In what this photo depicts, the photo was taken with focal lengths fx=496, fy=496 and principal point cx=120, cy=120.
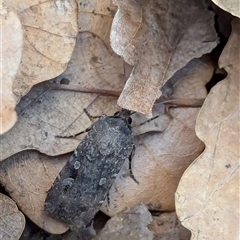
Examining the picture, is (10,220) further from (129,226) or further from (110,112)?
(110,112)

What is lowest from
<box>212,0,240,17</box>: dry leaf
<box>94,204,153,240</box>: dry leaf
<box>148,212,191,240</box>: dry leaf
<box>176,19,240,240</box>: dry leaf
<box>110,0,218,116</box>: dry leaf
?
<box>148,212,191,240</box>: dry leaf

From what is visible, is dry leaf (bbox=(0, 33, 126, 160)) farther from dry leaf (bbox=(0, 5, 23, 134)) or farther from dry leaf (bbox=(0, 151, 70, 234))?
dry leaf (bbox=(0, 5, 23, 134))

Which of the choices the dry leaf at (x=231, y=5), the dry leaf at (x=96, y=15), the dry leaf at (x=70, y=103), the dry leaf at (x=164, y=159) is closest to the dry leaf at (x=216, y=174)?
the dry leaf at (x=164, y=159)

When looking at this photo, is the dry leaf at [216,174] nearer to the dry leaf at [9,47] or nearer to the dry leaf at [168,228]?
the dry leaf at [168,228]

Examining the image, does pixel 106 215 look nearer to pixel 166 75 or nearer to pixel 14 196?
pixel 14 196

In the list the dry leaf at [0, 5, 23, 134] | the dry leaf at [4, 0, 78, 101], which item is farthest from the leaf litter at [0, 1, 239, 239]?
the dry leaf at [0, 5, 23, 134]

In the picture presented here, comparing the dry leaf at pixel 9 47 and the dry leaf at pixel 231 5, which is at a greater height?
the dry leaf at pixel 231 5

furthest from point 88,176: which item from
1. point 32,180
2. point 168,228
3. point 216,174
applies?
point 216,174
